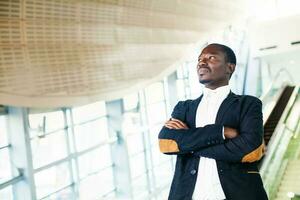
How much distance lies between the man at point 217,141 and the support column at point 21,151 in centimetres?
328

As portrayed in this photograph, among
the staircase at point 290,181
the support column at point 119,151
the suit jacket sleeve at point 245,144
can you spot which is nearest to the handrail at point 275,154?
the staircase at point 290,181

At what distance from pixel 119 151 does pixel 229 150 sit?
584cm

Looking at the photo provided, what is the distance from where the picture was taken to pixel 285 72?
50.1 ft

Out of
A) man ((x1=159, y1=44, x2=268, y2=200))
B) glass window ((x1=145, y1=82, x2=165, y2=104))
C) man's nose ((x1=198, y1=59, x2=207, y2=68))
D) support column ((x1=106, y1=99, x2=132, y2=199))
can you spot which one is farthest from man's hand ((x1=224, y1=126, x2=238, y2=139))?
glass window ((x1=145, y1=82, x2=165, y2=104))

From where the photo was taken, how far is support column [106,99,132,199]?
7.64 meters

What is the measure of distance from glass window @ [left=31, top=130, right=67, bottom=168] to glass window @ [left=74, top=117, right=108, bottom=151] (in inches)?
16.4

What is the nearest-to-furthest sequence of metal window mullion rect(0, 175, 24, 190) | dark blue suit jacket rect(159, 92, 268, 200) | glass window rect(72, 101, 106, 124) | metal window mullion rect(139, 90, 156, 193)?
1. dark blue suit jacket rect(159, 92, 268, 200)
2. metal window mullion rect(0, 175, 24, 190)
3. glass window rect(72, 101, 106, 124)
4. metal window mullion rect(139, 90, 156, 193)

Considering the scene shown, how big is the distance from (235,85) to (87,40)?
9.92 metres

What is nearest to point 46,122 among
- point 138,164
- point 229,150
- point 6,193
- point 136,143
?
point 6,193

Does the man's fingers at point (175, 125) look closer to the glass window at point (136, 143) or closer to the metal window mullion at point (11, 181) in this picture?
the metal window mullion at point (11, 181)

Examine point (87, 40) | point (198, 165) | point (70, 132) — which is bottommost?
point (70, 132)

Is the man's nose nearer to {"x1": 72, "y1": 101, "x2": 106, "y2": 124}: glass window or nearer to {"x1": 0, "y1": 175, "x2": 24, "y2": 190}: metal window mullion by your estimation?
{"x1": 0, "y1": 175, "x2": 24, "y2": 190}: metal window mullion

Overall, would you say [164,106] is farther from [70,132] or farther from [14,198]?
[14,198]

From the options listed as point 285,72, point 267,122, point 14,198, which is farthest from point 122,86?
point 285,72
